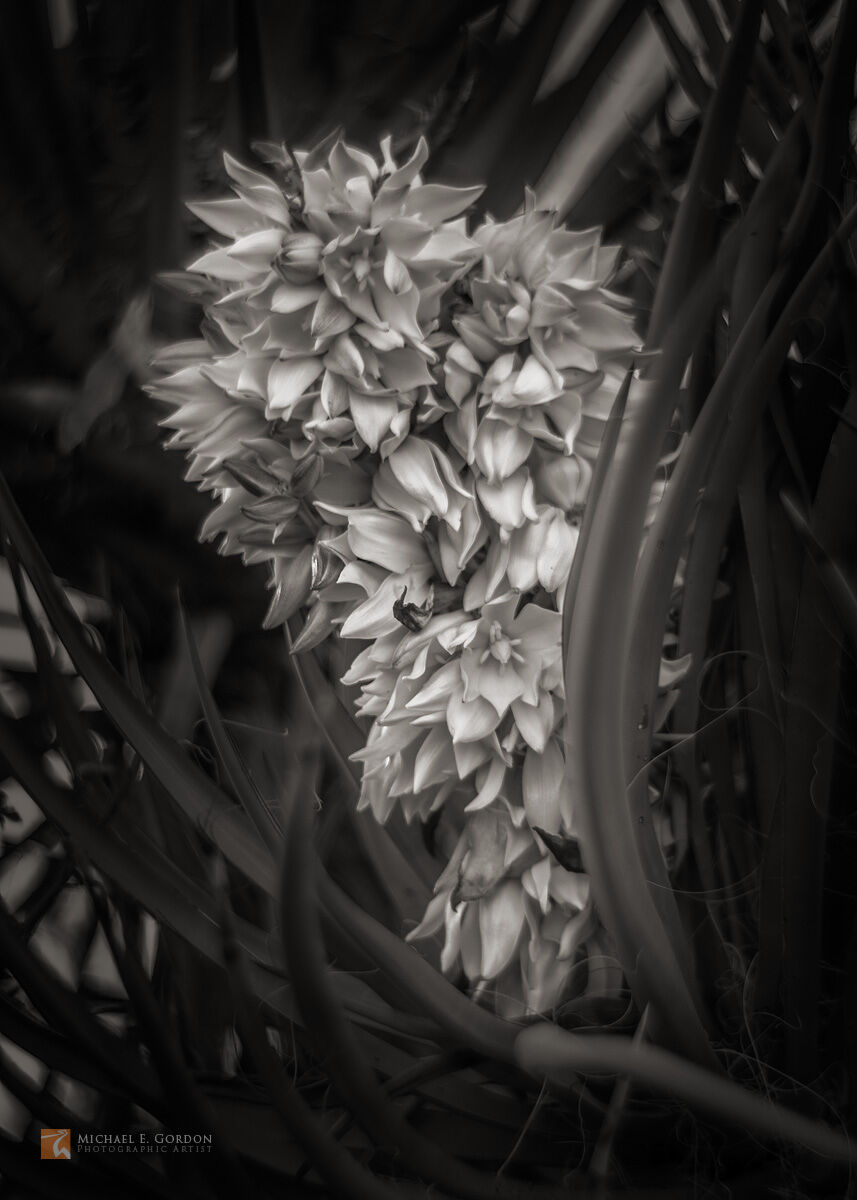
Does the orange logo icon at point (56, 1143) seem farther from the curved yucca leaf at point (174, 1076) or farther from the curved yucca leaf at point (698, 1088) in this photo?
the curved yucca leaf at point (698, 1088)

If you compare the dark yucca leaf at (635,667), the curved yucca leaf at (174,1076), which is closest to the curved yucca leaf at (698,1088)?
the dark yucca leaf at (635,667)

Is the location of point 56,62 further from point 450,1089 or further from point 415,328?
point 450,1089

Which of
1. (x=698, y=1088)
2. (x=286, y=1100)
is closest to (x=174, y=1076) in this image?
(x=286, y=1100)

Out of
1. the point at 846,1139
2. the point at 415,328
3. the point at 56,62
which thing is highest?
the point at 56,62

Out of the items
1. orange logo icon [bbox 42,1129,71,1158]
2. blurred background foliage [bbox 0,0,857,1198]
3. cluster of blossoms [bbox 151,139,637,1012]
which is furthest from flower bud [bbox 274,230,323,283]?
orange logo icon [bbox 42,1129,71,1158]

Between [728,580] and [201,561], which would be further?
[201,561]

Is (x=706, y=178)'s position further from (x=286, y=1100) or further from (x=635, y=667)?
(x=286, y=1100)

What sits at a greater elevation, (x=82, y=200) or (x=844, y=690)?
(x=82, y=200)

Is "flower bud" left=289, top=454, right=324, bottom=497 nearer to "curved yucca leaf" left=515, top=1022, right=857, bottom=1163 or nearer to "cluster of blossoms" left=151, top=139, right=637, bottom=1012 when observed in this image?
"cluster of blossoms" left=151, top=139, right=637, bottom=1012

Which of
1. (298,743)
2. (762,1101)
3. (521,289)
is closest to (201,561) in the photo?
(298,743)
